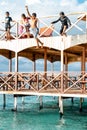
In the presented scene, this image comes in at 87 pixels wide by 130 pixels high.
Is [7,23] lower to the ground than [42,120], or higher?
higher

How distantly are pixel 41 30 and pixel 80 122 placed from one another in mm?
5620

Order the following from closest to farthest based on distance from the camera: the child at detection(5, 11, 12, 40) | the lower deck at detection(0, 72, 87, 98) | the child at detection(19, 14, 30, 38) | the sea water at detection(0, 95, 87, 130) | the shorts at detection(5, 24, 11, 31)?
the sea water at detection(0, 95, 87, 130) < the lower deck at detection(0, 72, 87, 98) < the child at detection(19, 14, 30, 38) < the child at detection(5, 11, 12, 40) < the shorts at detection(5, 24, 11, 31)

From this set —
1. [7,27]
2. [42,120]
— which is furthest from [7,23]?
[42,120]

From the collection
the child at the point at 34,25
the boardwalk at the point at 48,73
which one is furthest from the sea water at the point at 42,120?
the child at the point at 34,25

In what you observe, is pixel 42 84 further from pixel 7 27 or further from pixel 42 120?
pixel 7 27

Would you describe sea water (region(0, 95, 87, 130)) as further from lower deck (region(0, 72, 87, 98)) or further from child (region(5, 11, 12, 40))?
child (region(5, 11, 12, 40))

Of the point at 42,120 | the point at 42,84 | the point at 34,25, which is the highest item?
the point at 34,25

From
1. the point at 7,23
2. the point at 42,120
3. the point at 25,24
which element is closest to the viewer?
the point at 42,120

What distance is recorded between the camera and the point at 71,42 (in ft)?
68.3

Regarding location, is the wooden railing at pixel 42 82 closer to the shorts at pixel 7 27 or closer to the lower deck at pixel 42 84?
the lower deck at pixel 42 84

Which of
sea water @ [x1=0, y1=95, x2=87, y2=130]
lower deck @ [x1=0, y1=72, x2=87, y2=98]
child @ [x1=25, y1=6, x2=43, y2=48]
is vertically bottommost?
sea water @ [x1=0, y1=95, x2=87, y2=130]

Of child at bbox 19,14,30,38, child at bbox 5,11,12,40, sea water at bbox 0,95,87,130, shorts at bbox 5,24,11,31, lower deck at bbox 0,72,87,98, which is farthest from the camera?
shorts at bbox 5,24,11,31

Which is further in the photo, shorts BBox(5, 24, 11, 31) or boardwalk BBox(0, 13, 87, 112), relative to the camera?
shorts BBox(5, 24, 11, 31)

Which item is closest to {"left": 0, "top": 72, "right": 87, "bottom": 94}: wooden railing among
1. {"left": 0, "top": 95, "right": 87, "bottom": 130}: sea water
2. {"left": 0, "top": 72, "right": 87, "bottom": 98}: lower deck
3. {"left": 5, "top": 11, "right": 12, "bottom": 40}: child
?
{"left": 0, "top": 72, "right": 87, "bottom": 98}: lower deck
